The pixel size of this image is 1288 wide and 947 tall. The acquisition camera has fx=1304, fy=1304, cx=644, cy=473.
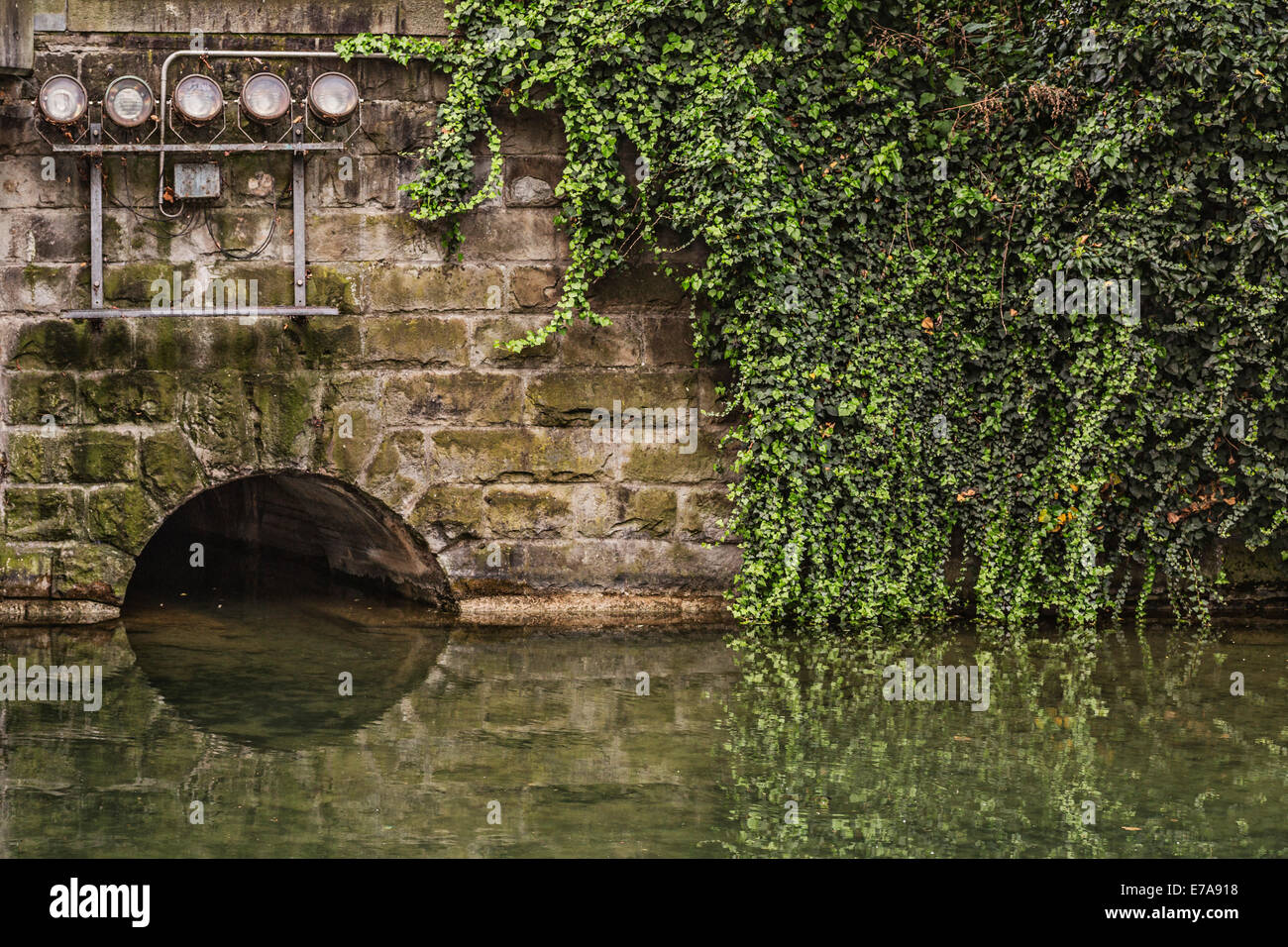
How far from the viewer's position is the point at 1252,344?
252 inches

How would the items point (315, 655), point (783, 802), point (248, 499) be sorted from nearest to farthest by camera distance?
1. point (783, 802)
2. point (315, 655)
3. point (248, 499)

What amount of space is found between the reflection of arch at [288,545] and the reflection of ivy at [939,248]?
1.34 meters

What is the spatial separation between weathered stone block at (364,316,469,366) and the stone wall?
0.01m

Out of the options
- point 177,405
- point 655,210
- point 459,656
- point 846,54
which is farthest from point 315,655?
point 846,54

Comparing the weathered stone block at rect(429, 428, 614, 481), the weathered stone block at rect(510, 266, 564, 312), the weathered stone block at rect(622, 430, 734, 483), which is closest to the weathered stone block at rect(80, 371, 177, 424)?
the weathered stone block at rect(429, 428, 614, 481)

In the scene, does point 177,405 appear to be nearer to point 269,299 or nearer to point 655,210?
point 269,299

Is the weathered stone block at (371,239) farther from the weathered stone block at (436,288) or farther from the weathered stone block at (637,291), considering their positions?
the weathered stone block at (637,291)

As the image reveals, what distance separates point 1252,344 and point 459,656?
162 inches

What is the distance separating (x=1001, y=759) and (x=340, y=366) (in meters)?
3.76

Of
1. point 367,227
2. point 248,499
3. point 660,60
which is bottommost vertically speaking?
point 248,499

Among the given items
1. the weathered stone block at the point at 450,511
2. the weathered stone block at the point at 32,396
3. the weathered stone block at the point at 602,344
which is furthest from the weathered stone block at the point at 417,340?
the weathered stone block at the point at 32,396

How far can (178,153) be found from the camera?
20.7ft

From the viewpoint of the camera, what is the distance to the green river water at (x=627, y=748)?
3.48 meters

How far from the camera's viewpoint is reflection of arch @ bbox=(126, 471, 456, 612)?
22.3 feet
